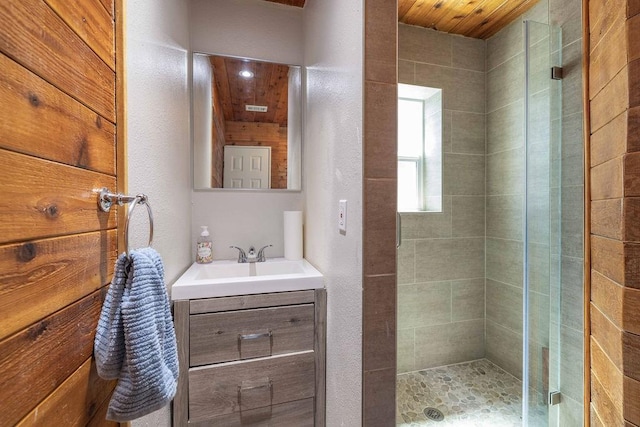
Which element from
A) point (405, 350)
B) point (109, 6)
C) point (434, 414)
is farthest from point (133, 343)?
point (405, 350)

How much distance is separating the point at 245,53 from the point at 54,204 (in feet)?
4.86

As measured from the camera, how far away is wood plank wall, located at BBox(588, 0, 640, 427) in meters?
0.56

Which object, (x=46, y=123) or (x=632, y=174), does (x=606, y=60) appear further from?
(x=46, y=123)

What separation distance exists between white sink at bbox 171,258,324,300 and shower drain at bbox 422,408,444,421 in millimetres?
1126

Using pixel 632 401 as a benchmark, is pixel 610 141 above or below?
above

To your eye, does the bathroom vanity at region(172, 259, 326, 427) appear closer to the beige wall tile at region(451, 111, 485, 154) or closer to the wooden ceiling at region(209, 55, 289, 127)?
the wooden ceiling at region(209, 55, 289, 127)

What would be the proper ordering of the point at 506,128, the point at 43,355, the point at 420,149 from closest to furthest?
Result: the point at 43,355, the point at 506,128, the point at 420,149

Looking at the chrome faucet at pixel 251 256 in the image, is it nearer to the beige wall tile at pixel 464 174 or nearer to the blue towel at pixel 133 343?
the blue towel at pixel 133 343

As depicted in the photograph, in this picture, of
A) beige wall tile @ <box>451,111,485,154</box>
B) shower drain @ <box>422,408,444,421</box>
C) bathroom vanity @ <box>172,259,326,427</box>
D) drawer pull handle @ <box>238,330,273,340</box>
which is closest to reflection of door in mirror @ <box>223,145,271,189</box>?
bathroom vanity @ <box>172,259,326,427</box>

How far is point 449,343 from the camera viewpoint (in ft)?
6.72

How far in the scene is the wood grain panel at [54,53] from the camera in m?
0.44

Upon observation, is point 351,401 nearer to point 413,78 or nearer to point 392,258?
point 392,258

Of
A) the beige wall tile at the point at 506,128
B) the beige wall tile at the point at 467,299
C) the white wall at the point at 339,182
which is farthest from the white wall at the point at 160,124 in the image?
the beige wall tile at the point at 506,128

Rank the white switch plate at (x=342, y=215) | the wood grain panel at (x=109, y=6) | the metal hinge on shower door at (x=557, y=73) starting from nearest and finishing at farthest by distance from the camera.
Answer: the wood grain panel at (x=109, y=6), the white switch plate at (x=342, y=215), the metal hinge on shower door at (x=557, y=73)
